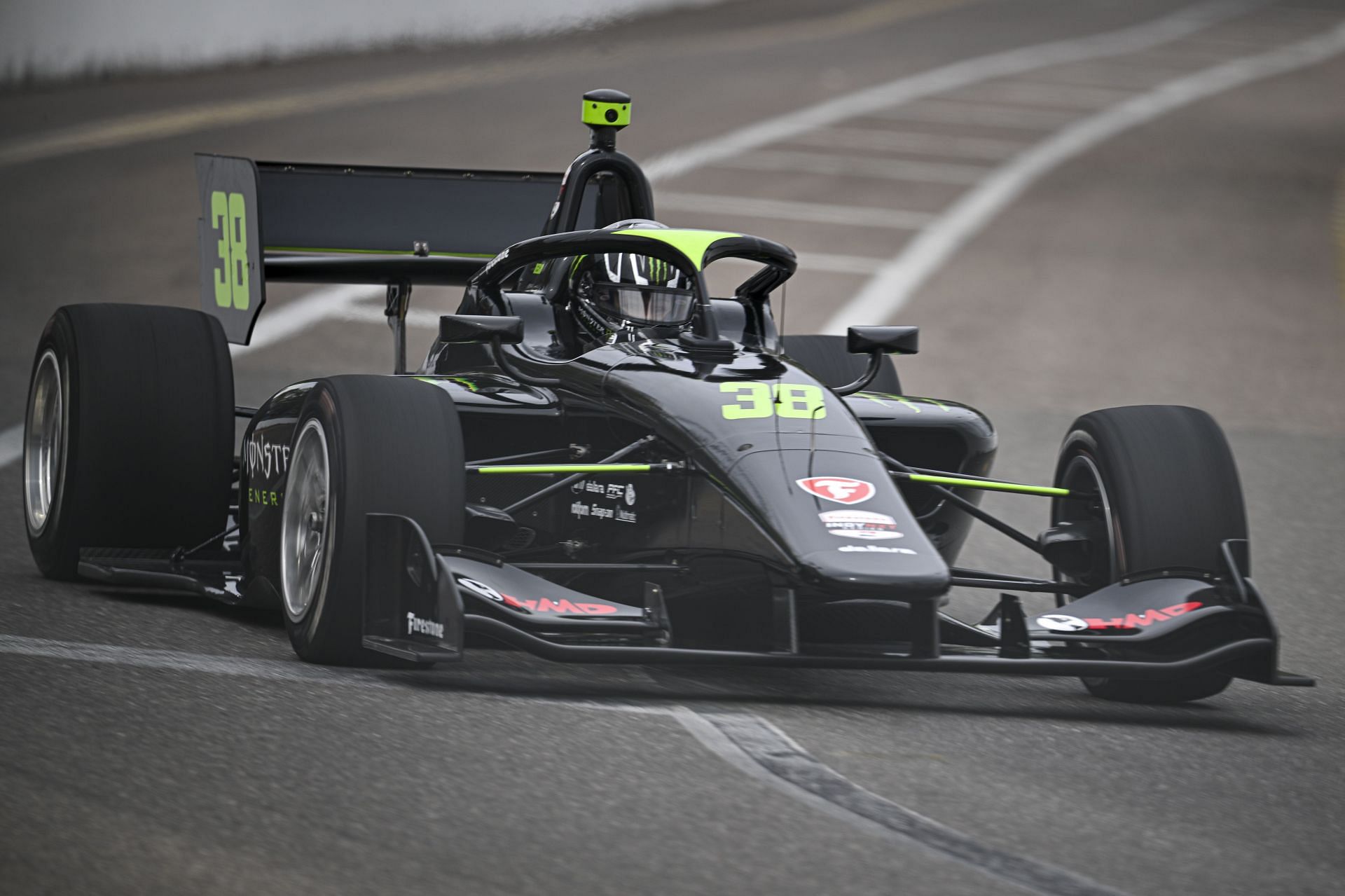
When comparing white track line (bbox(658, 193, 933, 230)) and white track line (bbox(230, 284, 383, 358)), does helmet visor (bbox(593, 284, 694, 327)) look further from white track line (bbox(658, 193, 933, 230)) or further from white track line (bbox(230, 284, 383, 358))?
white track line (bbox(658, 193, 933, 230))

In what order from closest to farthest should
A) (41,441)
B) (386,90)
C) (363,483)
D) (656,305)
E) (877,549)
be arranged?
(877,549), (363,483), (656,305), (41,441), (386,90)

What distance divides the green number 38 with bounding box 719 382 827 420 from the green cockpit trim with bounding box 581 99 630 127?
7.67 ft

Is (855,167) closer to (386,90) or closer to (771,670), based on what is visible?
(386,90)

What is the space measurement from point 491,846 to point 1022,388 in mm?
12408

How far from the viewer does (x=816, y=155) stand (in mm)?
28828

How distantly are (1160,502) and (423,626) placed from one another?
2.36 meters

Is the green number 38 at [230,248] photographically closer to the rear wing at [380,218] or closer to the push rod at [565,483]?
the rear wing at [380,218]

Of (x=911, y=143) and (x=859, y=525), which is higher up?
(x=911, y=143)

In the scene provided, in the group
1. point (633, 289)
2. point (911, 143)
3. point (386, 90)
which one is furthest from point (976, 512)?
point (386, 90)

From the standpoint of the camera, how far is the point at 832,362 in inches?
348

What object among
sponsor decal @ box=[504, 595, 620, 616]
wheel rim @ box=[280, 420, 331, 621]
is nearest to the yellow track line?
wheel rim @ box=[280, 420, 331, 621]

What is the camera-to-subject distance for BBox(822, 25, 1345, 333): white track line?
1973cm

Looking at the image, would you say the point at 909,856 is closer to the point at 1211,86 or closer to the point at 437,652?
the point at 437,652

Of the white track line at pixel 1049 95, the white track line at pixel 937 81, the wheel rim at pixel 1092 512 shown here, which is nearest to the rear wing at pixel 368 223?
the wheel rim at pixel 1092 512
